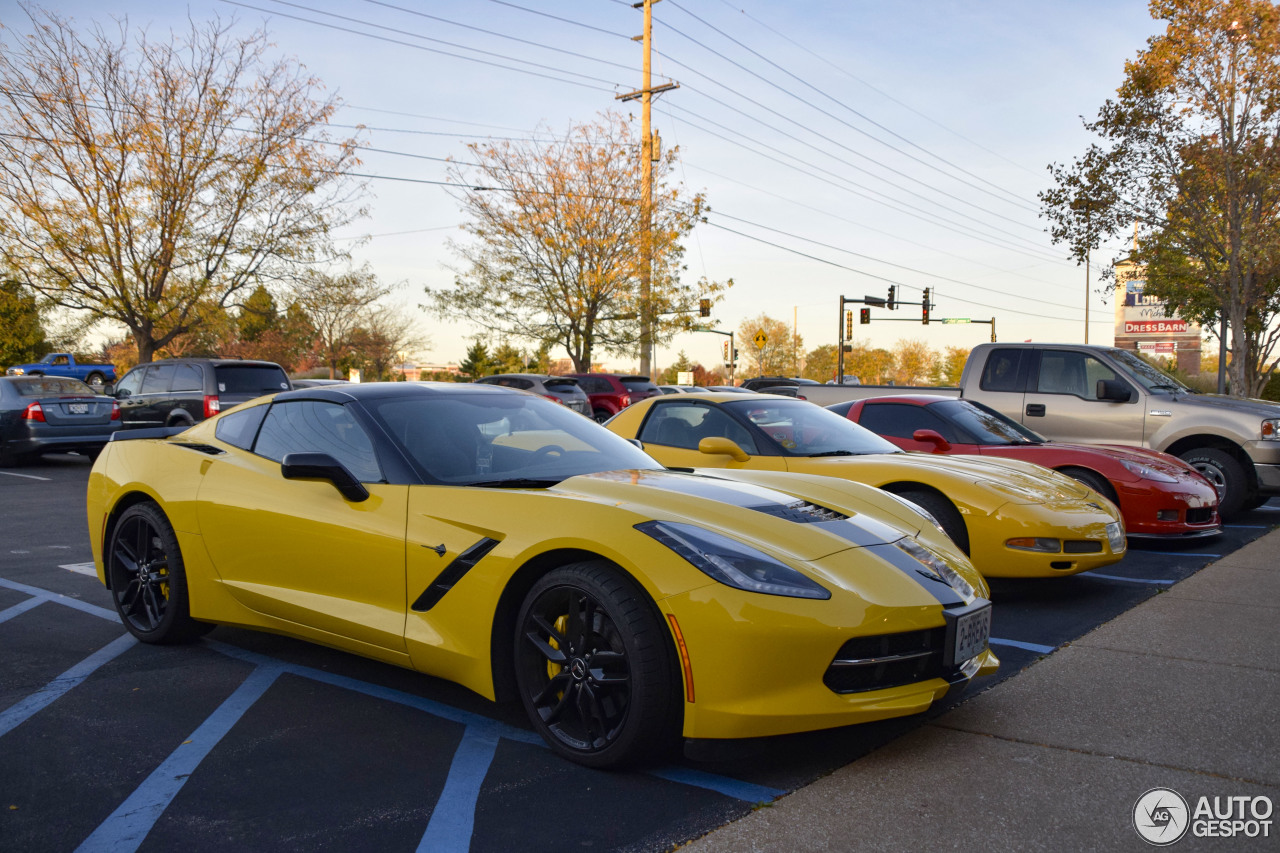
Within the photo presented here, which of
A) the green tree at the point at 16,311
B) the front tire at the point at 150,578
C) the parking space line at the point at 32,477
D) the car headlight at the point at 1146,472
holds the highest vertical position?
the green tree at the point at 16,311

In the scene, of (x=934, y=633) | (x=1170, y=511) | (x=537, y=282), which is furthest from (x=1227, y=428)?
(x=537, y=282)

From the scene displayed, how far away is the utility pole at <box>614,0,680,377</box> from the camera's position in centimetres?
2786

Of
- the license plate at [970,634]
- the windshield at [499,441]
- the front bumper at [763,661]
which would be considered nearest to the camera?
the front bumper at [763,661]

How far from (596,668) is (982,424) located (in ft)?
19.6

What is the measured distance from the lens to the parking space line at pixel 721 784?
2816 mm

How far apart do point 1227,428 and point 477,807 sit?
28.5 feet

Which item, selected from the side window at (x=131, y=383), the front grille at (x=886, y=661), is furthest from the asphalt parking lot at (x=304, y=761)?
the side window at (x=131, y=383)

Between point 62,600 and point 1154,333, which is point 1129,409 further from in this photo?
point 1154,333

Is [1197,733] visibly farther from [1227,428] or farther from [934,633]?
[1227,428]

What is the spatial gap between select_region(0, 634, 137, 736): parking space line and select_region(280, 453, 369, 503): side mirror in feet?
4.37

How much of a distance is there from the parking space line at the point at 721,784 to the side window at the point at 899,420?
18.0 feet

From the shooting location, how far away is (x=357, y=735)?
11.0 ft

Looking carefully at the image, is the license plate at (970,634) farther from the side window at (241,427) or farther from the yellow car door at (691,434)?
the side window at (241,427)

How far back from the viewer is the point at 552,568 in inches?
126
